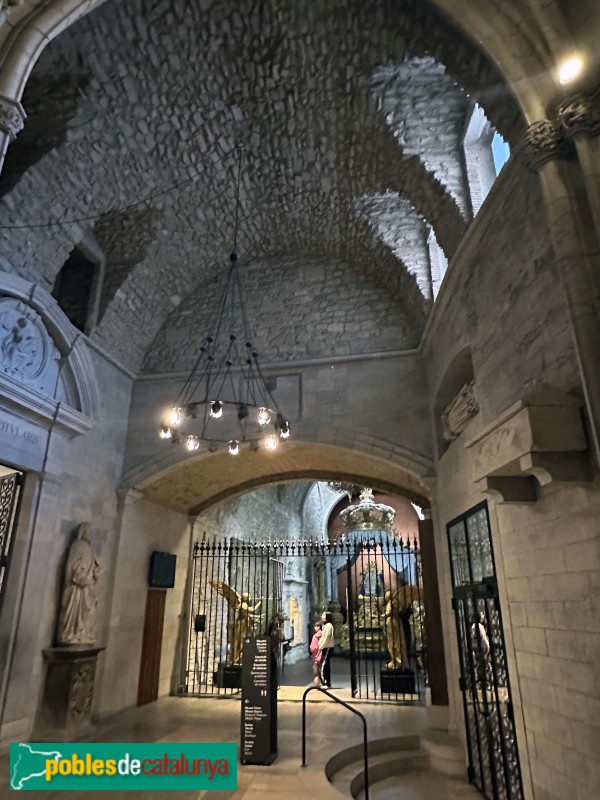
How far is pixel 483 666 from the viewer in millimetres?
4832

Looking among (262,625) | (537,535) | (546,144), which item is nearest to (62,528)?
(537,535)

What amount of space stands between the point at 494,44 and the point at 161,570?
27.2 ft

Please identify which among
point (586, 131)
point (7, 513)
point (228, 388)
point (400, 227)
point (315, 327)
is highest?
point (400, 227)

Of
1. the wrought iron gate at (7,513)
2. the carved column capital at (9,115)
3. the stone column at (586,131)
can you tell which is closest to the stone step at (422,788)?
the wrought iron gate at (7,513)

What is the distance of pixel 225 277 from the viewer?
9.20 meters

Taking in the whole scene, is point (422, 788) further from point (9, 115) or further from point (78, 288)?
point (78, 288)

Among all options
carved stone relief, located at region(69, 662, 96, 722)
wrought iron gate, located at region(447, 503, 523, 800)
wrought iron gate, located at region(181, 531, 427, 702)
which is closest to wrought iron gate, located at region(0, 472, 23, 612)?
carved stone relief, located at region(69, 662, 96, 722)

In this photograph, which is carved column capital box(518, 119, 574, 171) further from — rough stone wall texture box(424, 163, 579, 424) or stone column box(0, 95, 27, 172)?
stone column box(0, 95, 27, 172)

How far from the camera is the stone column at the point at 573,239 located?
9.77 ft

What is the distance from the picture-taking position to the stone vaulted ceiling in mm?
5500

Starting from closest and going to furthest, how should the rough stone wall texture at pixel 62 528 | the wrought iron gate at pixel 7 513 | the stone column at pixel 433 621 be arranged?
the rough stone wall texture at pixel 62 528
the wrought iron gate at pixel 7 513
the stone column at pixel 433 621

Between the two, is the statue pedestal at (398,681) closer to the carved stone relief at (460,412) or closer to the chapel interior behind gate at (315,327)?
the chapel interior behind gate at (315,327)

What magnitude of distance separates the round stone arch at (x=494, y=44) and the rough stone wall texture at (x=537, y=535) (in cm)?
59

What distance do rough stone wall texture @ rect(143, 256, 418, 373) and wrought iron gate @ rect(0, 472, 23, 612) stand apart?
3070 mm
